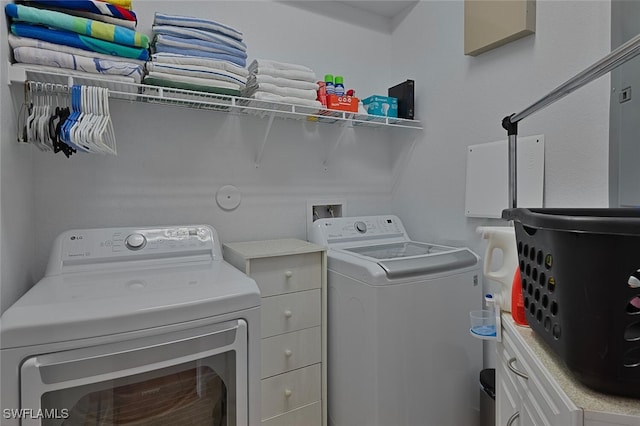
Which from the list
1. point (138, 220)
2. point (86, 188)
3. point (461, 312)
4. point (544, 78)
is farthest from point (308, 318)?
point (544, 78)

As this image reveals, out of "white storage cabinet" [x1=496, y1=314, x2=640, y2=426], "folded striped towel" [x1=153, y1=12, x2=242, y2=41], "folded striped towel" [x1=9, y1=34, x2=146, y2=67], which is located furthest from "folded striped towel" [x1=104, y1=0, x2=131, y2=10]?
"white storage cabinet" [x1=496, y1=314, x2=640, y2=426]

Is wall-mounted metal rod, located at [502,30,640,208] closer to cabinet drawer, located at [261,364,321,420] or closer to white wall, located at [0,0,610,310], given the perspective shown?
white wall, located at [0,0,610,310]

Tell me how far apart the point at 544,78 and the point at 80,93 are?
195 centimetres

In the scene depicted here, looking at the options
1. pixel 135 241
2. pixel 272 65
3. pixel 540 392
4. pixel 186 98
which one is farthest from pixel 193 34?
pixel 540 392

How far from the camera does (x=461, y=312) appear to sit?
1.69m

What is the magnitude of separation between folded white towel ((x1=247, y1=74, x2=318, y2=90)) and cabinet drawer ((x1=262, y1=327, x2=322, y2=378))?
1243mm

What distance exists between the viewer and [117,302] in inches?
40.9

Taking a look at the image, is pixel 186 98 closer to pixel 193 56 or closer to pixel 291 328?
pixel 193 56

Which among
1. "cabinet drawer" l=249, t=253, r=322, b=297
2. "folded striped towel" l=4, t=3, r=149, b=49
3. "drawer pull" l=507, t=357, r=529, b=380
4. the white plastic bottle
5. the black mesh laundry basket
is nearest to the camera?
the black mesh laundry basket

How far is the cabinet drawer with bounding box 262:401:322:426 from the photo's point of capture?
5.39ft

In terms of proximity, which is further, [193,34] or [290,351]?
[290,351]

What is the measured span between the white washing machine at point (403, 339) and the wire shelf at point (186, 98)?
0.79 m

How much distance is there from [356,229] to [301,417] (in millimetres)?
1057

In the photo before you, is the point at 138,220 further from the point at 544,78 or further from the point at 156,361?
the point at 544,78
